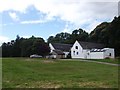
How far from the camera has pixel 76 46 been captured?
3671 inches

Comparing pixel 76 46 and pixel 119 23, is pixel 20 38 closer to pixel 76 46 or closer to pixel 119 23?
pixel 76 46

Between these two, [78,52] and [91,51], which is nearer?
[91,51]

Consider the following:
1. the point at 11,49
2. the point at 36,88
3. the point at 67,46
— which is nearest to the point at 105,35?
the point at 67,46

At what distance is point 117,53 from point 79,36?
2873cm

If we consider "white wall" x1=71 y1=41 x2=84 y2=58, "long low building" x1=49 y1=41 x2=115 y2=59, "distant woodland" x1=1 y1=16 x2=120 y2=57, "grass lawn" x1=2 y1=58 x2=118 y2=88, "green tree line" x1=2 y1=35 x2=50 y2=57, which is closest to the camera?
"grass lawn" x1=2 y1=58 x2=118 y2=88

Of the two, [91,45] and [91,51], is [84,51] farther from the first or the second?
[91,45]

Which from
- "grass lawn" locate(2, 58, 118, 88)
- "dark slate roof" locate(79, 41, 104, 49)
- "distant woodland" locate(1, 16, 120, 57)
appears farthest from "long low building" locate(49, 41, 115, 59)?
"grass lawn" locate(2, 58, 118, 88)

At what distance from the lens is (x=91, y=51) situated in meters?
86.5

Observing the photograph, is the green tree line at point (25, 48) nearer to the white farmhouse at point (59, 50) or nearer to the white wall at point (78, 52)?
the white farmhouse at point (59, 50)

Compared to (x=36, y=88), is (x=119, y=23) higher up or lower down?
higher up

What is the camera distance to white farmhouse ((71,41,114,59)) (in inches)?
3270

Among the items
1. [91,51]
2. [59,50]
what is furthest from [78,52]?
[59,50]

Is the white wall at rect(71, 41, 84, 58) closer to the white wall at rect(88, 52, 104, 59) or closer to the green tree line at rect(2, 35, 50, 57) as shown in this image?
the white wall at rect(88, 52, 104, 59)

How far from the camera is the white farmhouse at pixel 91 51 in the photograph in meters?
83.1
